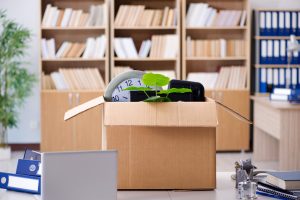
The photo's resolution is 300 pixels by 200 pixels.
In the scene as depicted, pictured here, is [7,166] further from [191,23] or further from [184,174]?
[184,174]

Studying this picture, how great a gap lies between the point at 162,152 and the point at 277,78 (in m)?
5.10

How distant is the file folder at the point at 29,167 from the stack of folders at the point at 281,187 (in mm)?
758

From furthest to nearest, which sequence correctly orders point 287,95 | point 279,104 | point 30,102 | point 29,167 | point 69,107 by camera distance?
point 30,102
point 69,107
point 287,95
point 279,104
point 29,167

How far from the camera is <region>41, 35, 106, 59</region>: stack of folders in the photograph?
6844mm

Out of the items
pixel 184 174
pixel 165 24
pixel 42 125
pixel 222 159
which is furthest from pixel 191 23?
pixel 184 174

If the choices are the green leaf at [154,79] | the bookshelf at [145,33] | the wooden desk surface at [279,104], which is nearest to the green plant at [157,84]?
the green leaf at [154,79]

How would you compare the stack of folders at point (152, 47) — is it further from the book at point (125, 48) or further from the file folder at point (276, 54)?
the file folder at point (276, 54)

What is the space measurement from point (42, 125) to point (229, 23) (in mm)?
2370

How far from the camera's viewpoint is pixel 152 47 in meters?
6.96

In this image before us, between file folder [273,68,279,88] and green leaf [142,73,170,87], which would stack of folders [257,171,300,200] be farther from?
file folder [273,68,279,88]

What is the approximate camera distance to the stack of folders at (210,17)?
6.96 metres

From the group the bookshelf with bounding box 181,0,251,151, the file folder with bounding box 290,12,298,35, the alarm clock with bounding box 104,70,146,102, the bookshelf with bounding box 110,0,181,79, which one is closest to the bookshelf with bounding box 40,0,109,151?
the bookshelf with bounding box 110,0,181,79

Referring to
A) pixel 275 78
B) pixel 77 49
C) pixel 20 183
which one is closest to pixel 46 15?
pixel 77 49

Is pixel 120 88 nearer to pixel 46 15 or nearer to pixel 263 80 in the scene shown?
pixel 46 15
